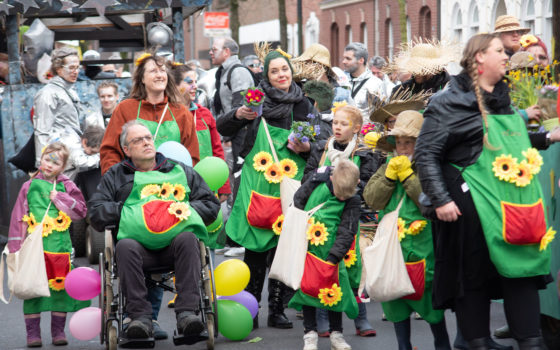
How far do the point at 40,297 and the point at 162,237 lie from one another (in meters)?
1.20

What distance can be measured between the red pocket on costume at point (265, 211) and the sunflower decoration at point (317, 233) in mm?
948

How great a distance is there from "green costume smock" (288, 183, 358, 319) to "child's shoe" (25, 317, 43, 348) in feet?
6.41

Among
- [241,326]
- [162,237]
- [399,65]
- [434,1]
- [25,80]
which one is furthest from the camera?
[434,1]

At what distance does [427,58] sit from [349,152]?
4.89 feet

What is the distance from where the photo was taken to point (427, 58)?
798 centimetres

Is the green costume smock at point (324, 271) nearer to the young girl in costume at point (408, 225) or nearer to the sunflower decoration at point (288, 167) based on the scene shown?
the young girl in costume at point (408, 225)

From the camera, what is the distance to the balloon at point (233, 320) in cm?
702

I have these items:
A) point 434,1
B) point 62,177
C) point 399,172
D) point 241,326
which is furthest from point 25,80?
point 434,1

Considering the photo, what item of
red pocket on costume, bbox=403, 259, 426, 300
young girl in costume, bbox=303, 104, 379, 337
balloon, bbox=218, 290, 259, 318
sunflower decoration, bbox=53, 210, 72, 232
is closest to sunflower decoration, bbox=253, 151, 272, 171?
young girl in costume, bbox=303, 104, 379, 337

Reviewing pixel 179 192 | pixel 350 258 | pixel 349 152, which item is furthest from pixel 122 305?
pixel 349 152

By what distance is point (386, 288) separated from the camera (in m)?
6.01

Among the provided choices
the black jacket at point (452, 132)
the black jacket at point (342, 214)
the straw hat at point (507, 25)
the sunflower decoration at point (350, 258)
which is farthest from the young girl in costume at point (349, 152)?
the straw hat at point (507, 25)

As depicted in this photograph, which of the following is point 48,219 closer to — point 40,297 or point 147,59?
point 40,297

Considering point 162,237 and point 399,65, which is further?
point 399,65
